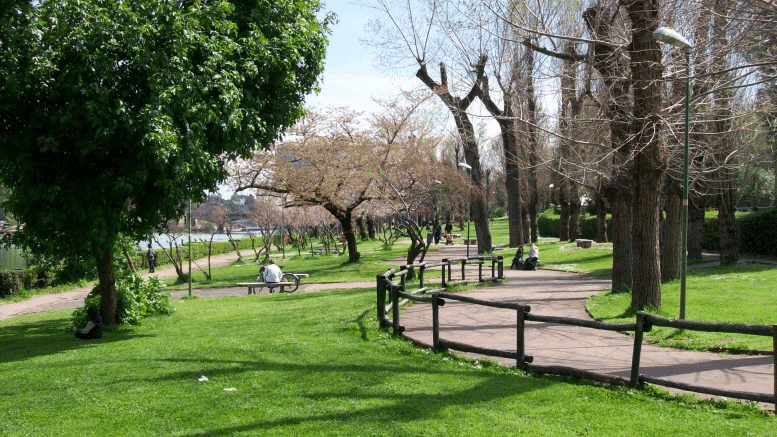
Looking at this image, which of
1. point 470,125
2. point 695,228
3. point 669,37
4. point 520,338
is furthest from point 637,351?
point 470,125

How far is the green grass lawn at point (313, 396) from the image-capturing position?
6.50m

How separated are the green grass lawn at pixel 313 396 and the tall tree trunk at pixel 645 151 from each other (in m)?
5.47

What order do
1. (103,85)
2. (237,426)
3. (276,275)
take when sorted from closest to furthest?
1. (237,426)
2. (103,85)
3. (276,275)

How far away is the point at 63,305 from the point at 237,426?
23.1 m

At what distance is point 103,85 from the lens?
12578mm

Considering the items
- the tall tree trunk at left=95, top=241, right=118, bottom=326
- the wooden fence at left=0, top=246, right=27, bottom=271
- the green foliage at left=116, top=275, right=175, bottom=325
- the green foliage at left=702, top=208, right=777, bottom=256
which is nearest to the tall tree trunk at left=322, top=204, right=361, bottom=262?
the wooden fence at left=0, top=246, right=27, bottom=271

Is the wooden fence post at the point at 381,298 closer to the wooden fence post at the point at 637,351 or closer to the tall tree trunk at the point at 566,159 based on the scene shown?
the wooden fence post at the point at 637,351

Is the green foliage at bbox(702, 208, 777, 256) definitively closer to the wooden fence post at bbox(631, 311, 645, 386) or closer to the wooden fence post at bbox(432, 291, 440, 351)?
the wooden fence post at bbox(432, 291, 440, 351)

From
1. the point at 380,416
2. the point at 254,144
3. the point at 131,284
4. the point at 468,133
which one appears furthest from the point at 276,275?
the point at 380,416

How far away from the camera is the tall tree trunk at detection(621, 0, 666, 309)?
43.1ft

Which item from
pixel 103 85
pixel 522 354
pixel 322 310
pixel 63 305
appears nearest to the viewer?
pixel 522 354

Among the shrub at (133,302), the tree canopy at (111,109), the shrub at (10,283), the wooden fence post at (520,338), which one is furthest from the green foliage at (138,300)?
the shrub at (10,283)

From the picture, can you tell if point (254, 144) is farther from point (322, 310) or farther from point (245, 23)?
point (322, 310)

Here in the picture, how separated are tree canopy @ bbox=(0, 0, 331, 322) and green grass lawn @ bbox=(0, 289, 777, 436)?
103 inches
